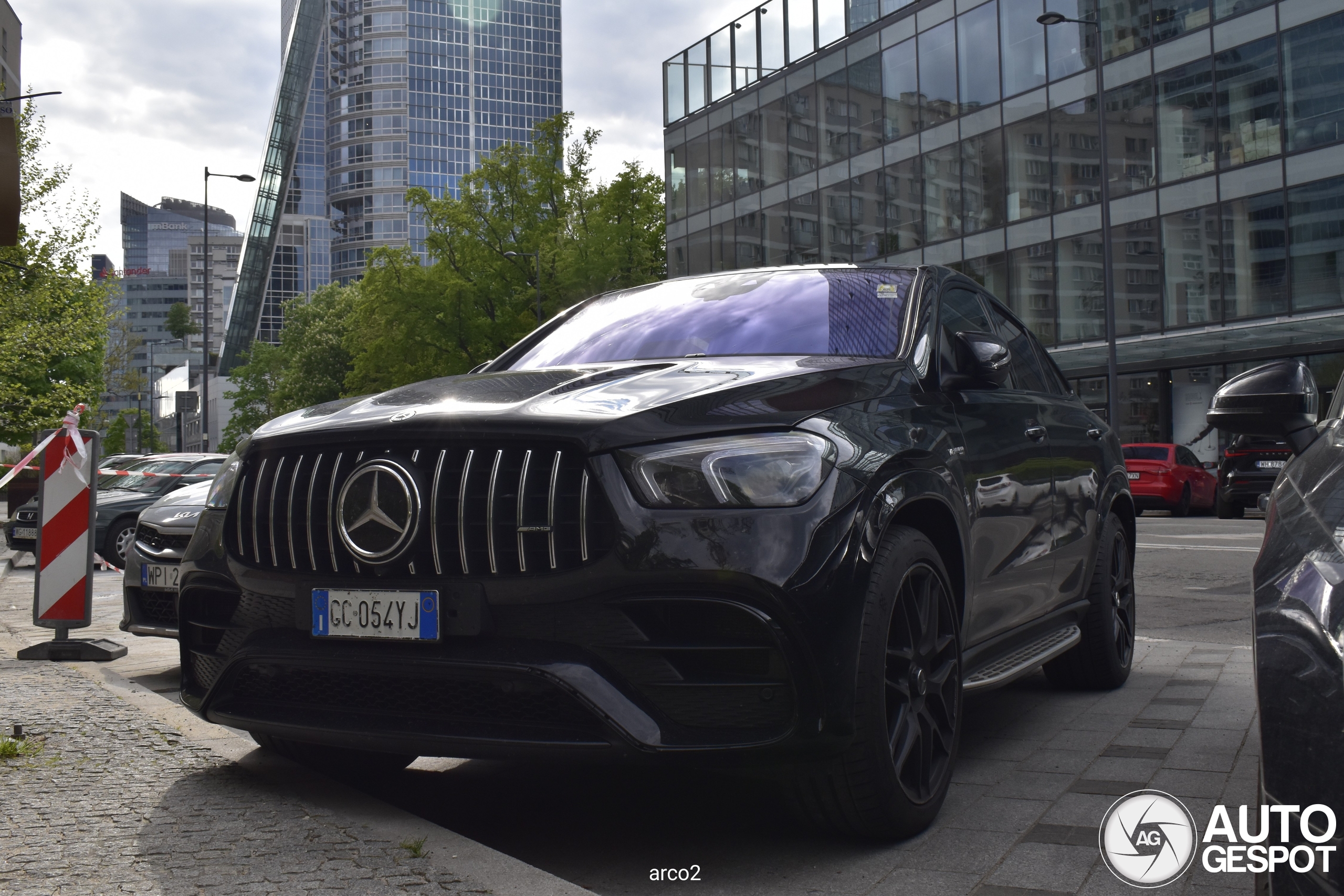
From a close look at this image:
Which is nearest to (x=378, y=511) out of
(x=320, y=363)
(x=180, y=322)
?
(x=320, y=363)

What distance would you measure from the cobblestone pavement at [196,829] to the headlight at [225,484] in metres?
0.81

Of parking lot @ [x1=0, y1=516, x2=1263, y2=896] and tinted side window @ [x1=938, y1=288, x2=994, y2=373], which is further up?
Result: tinted side window @ [x1=938, y1=288, x2=994, y2=373]

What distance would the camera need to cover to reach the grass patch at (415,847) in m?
2.93

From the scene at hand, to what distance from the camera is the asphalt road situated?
3092 millimetres

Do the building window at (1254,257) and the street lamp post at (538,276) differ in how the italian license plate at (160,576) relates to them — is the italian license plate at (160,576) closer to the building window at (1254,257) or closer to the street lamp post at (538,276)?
the building window at (1254,257)

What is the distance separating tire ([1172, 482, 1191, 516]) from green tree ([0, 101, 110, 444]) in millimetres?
23324

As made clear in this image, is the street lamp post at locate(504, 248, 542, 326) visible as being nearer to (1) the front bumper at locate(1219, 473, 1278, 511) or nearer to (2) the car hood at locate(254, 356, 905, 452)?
(1) the front bumper at locate(1219, 473, 1278, 511)

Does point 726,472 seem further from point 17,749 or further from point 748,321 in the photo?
point 17,749

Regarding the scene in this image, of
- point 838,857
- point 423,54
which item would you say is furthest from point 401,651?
point 423,54

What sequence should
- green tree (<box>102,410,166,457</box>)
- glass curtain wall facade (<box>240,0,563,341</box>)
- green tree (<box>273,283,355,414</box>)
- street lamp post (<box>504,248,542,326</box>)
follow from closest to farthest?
street lamp post (<box>504,248,542,326</box>)
green tree (<box>273,283,355,414</box>)
green tree (<box>102,410,166,457</box>)
glass curtain wall facade (<box>240,0,563,341</box>)

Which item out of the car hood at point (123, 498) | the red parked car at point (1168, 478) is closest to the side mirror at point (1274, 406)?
the car hood at point (123, 498)

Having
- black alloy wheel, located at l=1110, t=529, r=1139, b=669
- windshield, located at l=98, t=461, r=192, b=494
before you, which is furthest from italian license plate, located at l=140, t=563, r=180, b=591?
windshield, located at l=98, t=461, r=192, b=494

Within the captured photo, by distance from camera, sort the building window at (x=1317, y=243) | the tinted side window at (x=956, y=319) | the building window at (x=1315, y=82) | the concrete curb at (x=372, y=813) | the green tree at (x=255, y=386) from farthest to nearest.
Answer: the green tree at (x=255, y=386) < the building window at (x=1317, y=243) < the building window at (x=1315, y=82) < the tinted side window at (x=956, y=319) < the concrete curb at (x=372, y=813)

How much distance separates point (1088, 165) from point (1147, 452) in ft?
27.8
